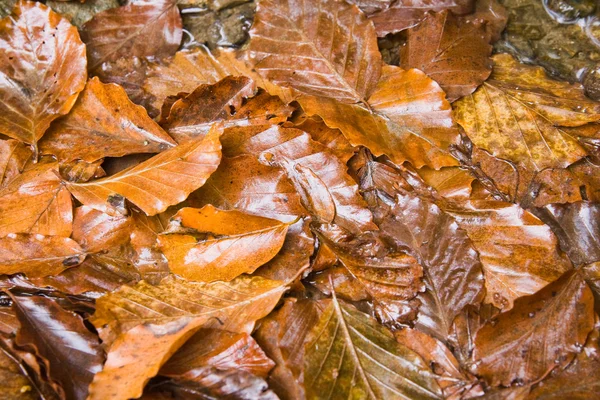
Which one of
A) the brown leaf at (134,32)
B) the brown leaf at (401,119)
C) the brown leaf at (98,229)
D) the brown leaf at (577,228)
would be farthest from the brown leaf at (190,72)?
the brown leaf at (577,228)

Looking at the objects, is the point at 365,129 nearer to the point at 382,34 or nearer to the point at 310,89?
the point at 310,89

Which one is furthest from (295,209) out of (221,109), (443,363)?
(443,363)

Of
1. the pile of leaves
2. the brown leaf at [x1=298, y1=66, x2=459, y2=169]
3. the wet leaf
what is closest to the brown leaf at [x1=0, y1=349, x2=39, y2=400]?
the pile of leaves

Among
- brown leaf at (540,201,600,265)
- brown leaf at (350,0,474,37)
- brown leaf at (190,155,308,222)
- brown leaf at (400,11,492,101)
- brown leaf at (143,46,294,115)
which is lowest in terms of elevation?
brown leaf at (540,201,600,265)

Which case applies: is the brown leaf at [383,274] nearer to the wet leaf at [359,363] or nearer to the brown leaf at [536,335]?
the wet leaf at [359,363]

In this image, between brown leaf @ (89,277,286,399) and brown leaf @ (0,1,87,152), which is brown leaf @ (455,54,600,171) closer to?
brown leaf @ (89,277,286,399)

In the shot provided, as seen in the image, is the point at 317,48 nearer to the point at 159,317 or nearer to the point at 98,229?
the point at 98,229

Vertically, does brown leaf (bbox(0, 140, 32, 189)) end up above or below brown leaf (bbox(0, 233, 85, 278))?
above
